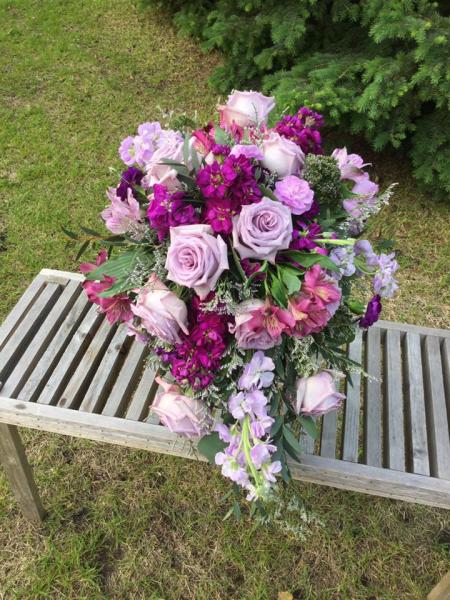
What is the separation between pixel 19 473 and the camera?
5.72 feet

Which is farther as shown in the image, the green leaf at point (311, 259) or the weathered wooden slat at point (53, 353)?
the weathered wooden slat at point (53, 353)

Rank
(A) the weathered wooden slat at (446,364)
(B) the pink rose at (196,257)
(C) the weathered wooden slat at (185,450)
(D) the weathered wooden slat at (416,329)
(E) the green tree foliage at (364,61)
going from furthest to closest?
(E) the green tree foliage at (364,61)
(D) the weathered wooden slat at (416,329)
(A) the weathered wooden slat at (446,364)
(C) the weathered wooden slat at (185,450)
(B) the pink rose at (196,257)

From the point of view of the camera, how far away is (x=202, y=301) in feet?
3.48

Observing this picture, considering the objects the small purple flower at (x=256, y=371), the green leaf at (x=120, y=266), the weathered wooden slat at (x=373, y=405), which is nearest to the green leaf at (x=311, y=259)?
the small purple flower at (x=256, y=371)

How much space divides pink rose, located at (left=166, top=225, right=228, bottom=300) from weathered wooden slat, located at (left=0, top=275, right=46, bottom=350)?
97 cm

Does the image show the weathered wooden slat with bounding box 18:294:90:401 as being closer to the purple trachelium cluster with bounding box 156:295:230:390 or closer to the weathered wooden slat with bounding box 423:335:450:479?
the purple trachelium cluster with bounding box 156:295:230:390

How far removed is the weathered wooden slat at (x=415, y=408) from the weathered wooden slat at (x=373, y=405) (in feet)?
0.28

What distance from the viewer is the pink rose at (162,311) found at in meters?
1.02

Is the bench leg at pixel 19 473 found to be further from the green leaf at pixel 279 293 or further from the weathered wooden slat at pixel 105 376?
the green leaf at pixel 279 293

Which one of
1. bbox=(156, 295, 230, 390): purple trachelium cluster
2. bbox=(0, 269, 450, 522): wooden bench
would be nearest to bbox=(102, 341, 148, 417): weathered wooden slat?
bbox=(0, 269, 450, 522): wooden bench

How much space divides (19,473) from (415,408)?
1.31 meters

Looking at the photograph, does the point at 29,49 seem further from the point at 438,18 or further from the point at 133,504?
the point at 133,504

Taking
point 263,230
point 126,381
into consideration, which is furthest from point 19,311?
point 263,230

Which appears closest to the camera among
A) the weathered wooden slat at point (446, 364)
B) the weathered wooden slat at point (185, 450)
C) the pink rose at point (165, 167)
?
the pink rose at point (165, 167)
